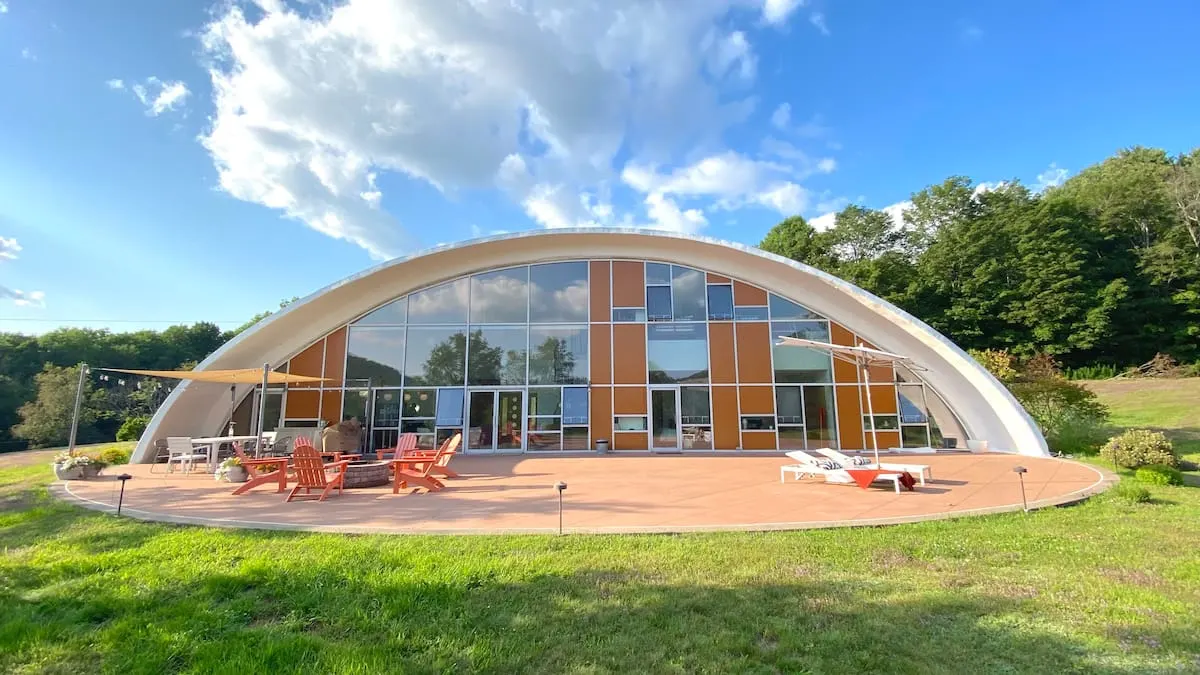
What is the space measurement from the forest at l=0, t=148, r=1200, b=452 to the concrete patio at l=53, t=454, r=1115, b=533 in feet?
86.3

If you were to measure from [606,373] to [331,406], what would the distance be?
371 inches

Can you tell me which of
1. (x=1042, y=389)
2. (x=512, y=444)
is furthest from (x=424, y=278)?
(x=1042, y=389)

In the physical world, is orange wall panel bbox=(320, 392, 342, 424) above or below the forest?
below

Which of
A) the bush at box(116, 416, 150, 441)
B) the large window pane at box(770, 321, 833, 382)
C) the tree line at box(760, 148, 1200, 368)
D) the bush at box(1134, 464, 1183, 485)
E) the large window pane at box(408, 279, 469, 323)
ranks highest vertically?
the tree line at box(760, 148, 1200, 368)

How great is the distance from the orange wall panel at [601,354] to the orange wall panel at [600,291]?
1.17 feet

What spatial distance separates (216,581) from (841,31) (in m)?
14.9

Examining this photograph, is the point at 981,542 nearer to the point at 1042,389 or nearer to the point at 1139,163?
the point at 1042,389

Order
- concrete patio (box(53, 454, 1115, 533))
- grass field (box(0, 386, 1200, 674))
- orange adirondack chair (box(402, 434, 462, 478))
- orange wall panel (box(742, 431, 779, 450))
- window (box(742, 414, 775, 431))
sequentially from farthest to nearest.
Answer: window (box(742, 414, 775, 431)) → orange wall panel (box(742, 431, 779, 450)) → orange adirondack chair (box(402, 434, 462, 478)) → concrete patio (box(53, 454, 1115, 533)) → grass field (box(0, 386, 1200, 674))

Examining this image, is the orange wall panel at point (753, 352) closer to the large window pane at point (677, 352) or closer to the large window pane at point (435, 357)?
the large window pane at point (677, 352)

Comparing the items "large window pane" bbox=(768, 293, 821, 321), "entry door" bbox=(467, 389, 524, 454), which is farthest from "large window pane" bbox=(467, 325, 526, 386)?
"large window pane" bbox=(768, 293, 821, 321)

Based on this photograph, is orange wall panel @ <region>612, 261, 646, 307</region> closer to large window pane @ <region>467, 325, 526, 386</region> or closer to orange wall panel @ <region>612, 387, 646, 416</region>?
orange wall panel @ <region>612, 387, 646, 416</region>

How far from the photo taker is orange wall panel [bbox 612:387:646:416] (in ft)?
57.2

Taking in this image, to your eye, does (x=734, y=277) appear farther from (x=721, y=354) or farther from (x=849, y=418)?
(x=849, y=418)

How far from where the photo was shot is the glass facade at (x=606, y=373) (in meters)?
17.0
